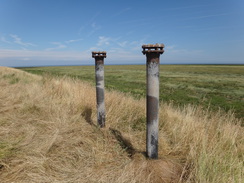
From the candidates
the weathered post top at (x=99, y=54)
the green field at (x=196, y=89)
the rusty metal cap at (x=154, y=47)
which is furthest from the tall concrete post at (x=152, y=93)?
the green field at (x=196, y=89)

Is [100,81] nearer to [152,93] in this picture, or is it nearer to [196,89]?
[152,93]

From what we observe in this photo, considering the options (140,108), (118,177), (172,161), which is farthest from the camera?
(140,108)

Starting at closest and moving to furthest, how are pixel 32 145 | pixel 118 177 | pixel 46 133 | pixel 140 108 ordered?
1. pixel 118 177
2. pixel 32 145
3. pixel 46 133
4. pixel 140 108

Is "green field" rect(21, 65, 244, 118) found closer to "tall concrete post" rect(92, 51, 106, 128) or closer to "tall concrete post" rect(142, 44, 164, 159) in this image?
"tall concrete post" rect(142, 44, 164, 159)

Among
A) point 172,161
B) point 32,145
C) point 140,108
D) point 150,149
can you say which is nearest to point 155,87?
point 150,149

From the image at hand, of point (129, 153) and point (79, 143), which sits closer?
point (129, 153)

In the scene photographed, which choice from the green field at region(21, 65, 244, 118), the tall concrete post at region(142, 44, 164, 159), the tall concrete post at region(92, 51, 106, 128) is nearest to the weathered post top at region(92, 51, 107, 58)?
the tall concrete post at region(92, 51, 106, 128)

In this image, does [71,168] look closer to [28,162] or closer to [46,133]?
[28,162]

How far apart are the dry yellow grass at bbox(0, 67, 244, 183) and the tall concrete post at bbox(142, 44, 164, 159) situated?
0.23 m

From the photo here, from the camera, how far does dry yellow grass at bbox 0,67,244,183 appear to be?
6.12ft

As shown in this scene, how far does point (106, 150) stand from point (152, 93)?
3.91ft

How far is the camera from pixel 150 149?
218cm

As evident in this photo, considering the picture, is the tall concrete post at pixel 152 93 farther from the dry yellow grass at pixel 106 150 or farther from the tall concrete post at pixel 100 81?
the tall concrete post at pixel 100 81

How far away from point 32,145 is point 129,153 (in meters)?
1.49
